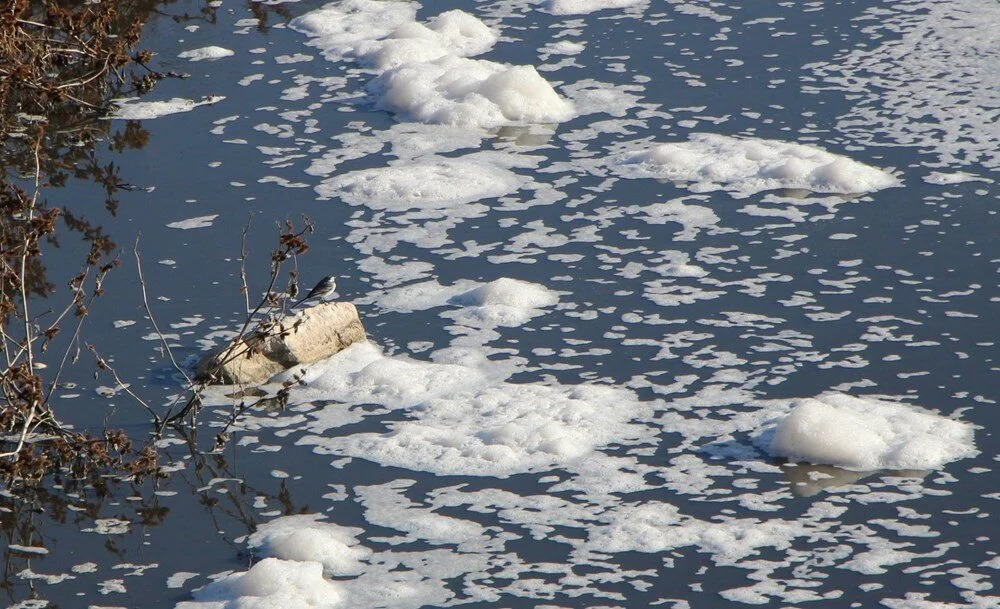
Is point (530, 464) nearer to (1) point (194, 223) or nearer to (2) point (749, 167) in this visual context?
(1) point (194, 223)

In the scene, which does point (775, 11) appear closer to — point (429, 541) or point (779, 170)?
point (779, 170)

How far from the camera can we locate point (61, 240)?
28.4ft

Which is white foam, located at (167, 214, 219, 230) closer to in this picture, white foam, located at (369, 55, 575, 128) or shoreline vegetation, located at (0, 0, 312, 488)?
shoreline vegetation, located at (0, 0, 312, 488)

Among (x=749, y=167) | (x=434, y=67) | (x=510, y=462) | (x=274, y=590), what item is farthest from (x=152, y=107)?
(x=274, y=590)

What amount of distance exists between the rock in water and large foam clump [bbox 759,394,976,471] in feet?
7.62

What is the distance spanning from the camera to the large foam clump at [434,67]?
34.3ft

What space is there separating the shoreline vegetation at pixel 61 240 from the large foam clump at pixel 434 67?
177 centimetres

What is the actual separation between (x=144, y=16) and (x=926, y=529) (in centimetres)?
910

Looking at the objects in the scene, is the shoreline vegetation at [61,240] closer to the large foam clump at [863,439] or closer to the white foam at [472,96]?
the white foam at [472,96]

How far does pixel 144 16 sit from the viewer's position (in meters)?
12.5

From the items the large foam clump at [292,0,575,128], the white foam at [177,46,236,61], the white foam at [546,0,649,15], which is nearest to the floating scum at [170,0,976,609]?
the large foam clump at [292,0,575,128]

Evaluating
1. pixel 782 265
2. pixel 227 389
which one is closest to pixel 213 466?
pixel 227 389

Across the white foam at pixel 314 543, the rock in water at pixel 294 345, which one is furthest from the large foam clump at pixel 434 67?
the white foam at pixel 314 543

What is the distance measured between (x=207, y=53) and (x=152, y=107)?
47.9 inches
